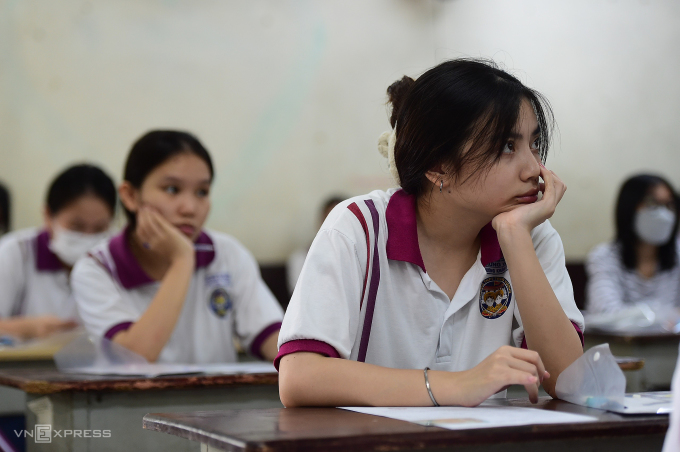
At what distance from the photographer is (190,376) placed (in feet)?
4.81

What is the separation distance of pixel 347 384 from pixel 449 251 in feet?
1.30

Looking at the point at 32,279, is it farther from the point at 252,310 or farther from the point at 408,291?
the point at 408,291

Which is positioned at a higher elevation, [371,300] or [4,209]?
[4,209]

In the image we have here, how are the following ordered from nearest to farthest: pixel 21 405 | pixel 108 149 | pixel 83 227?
pixel 21 405, pixel 83 227, pixel 108 149

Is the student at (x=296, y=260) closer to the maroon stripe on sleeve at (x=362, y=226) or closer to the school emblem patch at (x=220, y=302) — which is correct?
the school emblem patch at (x=220, y=302)

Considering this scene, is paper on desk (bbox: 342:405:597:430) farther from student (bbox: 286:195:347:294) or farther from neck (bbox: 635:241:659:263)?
student (bbox: 286:195:347:294)

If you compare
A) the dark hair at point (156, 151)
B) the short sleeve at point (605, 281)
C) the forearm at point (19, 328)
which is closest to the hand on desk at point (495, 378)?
the dark hair at point (156, 151)

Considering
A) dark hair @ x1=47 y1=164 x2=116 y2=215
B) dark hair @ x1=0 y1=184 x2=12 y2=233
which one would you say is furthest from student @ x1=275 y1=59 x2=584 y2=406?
dark hair @ x1=0 y1=184 x2=12 y2=233

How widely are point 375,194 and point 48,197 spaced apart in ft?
6.52

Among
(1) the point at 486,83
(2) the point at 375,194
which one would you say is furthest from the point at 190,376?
(1) the point at 486,83

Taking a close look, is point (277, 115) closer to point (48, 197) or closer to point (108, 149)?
point (108, 149)

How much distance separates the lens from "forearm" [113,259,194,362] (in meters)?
1.85

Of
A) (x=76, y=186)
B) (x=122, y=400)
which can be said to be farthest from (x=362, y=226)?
(x=76, y=186)

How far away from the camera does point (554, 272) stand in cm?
125
